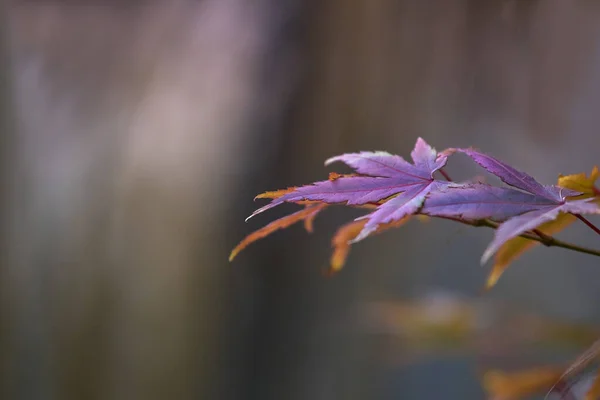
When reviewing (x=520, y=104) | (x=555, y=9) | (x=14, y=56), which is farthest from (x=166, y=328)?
(x=555, y=9)

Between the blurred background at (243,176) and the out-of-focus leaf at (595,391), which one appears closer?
the out-of-focus leaf at (595,391)

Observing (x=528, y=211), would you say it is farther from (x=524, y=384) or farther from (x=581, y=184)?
(x=524, y=384)

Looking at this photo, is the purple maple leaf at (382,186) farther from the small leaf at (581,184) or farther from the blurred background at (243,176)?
the blurred background at (243,176)

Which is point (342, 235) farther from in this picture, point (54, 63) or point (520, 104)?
point (54, 63)

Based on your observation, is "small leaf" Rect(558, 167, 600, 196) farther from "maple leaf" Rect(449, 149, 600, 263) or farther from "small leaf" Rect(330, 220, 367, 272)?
"small leaf" Rect(330, 220, 367, 272)

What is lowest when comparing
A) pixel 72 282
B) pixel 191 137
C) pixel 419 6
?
pixel 72 282

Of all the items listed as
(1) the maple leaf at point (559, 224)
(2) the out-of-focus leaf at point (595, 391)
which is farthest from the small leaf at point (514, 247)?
(2) the out-of-focus leaf at point (595, 391)

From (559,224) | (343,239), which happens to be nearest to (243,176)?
(343,239)
